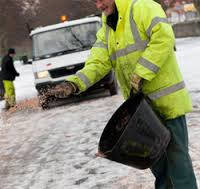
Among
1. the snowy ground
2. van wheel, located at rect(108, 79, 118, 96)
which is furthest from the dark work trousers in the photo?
van wheel, located at rect(108, 79, 118, 96)

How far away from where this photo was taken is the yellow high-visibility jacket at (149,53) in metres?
3.67

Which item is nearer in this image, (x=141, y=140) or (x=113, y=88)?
(x=141, y=140)

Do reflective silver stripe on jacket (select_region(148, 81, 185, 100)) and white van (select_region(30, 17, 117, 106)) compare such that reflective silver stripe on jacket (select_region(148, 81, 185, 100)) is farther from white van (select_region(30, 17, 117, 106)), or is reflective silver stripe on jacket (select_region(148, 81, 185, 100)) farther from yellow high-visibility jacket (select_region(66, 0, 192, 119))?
white van (select_region(30, 17, 117, 106))

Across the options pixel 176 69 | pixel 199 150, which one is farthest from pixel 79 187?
pixel 176 69

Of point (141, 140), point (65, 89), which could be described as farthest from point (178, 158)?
point (65, 89)

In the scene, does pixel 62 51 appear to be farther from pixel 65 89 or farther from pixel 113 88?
pixel 65 89

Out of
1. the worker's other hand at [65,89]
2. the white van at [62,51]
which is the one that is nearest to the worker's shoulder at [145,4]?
the worker's other hand at [65,89]

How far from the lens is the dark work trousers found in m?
3.91

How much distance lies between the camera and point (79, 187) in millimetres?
5848

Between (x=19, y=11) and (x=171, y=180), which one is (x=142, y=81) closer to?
(x=171, y=180)

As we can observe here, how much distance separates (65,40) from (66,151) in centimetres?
660

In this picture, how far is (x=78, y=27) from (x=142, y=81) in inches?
415

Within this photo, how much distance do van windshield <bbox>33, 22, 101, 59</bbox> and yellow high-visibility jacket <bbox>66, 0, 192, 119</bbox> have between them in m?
9.71

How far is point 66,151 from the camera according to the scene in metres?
7.72
